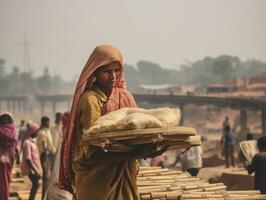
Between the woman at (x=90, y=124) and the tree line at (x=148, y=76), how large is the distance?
101m

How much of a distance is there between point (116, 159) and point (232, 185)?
13149 millimetres

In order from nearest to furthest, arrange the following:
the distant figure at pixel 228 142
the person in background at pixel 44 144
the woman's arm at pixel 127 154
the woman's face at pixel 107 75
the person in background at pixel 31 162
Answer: the woman's arm at pixel 127 154
the woman's face at pixel 107 75
the person in background at pixel 31 162
the person in background at pixel 44 144
the distant figure at pixel 228 142

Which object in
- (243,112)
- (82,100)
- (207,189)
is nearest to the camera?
(82,100)

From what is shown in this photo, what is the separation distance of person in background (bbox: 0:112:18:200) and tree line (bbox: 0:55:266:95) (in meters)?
96.9

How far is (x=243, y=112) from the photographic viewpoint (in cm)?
4291

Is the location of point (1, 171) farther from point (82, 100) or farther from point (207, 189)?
point (82, 100)

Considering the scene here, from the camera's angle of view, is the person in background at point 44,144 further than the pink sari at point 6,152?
Yes

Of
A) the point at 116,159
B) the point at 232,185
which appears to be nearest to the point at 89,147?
the point at 116,159

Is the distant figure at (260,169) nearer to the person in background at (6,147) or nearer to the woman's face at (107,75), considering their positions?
the woman's face at (107,75)

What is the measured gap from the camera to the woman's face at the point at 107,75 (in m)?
4.74

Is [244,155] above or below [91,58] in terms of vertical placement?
below

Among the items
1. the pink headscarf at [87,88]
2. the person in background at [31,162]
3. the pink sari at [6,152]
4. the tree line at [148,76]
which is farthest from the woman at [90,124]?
the tree line at [148,76]

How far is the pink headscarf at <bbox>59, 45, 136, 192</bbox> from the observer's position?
15.4ft

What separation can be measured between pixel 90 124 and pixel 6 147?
5.15 meters
